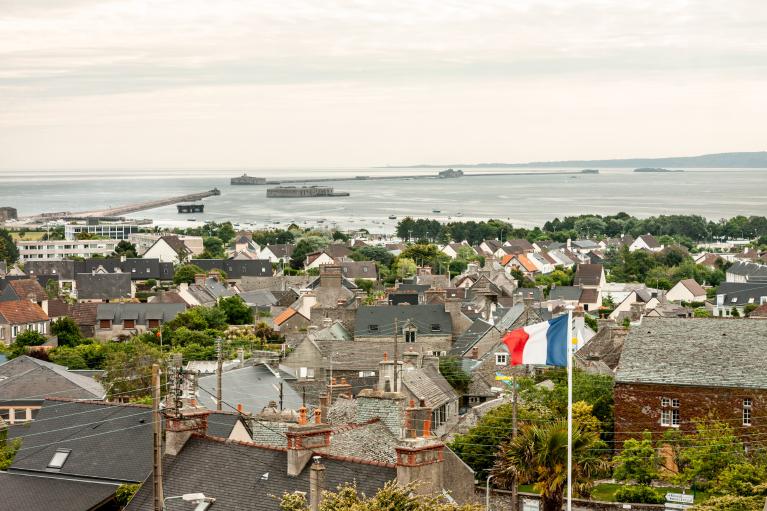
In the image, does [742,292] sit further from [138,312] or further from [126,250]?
[126,250]

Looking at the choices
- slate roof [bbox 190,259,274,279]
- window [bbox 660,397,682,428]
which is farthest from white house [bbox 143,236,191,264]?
window [bbox 660,397,682,428]

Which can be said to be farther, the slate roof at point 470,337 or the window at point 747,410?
the slate roof at point 470,337

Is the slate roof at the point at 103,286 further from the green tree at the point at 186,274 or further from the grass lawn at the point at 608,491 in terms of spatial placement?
the grass lawn at the point at 608,491

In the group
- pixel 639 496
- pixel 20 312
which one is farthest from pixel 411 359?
pixel 20 312

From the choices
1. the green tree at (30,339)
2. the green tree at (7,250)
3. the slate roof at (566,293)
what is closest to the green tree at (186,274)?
the slate roof at (566,293)

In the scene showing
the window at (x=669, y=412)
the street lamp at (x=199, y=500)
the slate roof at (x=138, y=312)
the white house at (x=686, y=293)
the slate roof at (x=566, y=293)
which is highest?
the street lamp at (x=199, y=500)
